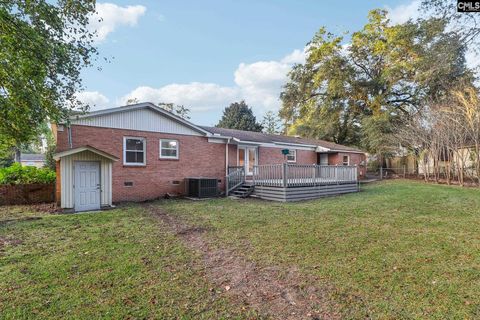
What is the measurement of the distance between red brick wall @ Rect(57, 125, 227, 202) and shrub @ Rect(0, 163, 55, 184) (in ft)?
10.7

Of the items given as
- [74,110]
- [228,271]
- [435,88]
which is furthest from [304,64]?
[228,271]

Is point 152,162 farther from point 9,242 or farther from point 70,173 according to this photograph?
point 9,242

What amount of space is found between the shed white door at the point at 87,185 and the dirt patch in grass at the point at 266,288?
6.78 meters

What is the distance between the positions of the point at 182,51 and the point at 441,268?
16268 millimetres

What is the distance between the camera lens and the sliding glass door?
15609mm

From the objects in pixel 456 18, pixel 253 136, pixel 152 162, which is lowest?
pixel 152 162

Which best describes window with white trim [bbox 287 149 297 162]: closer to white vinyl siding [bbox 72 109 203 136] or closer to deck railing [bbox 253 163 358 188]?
deck railing [bbox 253 163 358 188]

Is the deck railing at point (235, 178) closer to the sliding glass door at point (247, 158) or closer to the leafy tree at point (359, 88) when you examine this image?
the sliding glass door at point (247, 158)

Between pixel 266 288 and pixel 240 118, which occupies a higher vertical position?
pixel 240 118

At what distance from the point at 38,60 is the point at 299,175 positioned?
41.3 feet

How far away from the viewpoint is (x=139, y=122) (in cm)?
1196

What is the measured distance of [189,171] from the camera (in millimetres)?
13352

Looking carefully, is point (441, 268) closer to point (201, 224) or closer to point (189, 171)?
point (201, 224)

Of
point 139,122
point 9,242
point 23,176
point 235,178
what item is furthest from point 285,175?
point 23,176
